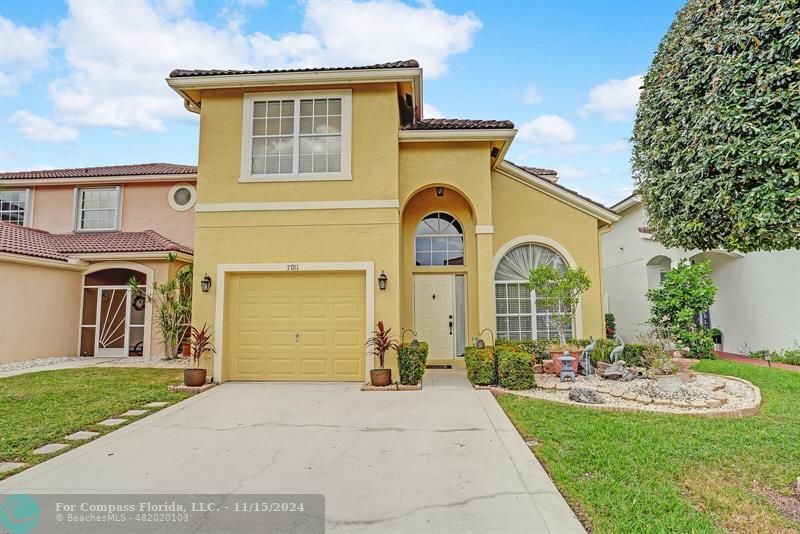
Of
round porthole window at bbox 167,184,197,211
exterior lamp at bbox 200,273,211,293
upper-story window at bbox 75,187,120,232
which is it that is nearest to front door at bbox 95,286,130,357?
upper-story window at bbox 75,187,120,232

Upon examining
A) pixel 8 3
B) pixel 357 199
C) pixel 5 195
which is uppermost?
pixel 8 3

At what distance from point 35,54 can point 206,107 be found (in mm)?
8459

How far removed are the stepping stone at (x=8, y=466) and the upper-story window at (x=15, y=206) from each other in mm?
16227

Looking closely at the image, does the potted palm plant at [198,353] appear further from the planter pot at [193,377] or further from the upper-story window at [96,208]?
the upper-story window at [96,208]

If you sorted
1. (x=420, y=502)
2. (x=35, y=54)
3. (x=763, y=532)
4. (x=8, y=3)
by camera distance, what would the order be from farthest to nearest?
(x=35, y=54) < (x=8, y=3) < (x=420, y=502) < (x=763, y=532)

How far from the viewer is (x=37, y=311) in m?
13.2

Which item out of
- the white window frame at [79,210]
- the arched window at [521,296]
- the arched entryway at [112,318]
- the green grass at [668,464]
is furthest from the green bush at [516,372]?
the white window frame at [79,210]

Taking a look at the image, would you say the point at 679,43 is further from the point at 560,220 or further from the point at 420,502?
the point at 560,220

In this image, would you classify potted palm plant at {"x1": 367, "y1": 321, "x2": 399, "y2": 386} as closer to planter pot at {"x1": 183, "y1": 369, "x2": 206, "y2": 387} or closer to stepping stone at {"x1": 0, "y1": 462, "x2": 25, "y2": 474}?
planter pot at {"x1": 183, "y1": 369, "x2": 206, "y2": 387}

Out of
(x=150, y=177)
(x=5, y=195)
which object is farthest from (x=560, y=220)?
(x=5, y=195)

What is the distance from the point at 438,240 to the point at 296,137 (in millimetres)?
4900

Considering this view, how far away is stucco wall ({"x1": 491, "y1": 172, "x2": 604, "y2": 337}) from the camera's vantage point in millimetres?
12070

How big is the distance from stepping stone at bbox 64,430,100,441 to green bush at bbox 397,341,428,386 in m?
5.35

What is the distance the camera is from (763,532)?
11.5 feet
